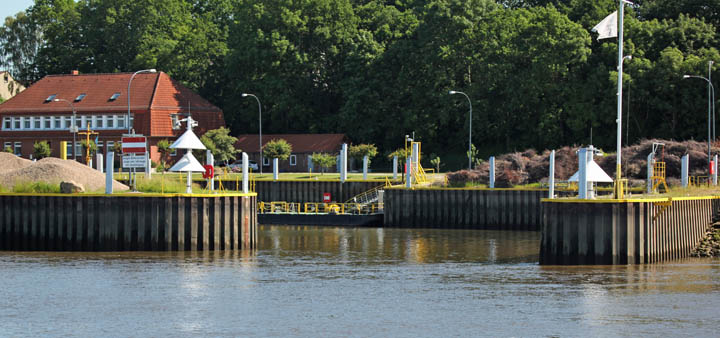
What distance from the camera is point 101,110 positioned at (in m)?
107

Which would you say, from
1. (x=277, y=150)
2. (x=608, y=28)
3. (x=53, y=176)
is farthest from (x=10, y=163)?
(x=277, y=150)

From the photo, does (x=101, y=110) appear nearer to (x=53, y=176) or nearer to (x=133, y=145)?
(x=53, y=176)

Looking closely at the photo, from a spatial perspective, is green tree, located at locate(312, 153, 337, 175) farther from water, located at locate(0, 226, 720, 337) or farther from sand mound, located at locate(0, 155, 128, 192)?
water, located at locate(0, 226, 720, 337)

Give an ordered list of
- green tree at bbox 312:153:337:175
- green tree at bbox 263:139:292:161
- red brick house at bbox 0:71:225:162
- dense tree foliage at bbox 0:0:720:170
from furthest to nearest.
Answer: red brick house at bbox 0:71:225:162
green tree at bbox 263:139:292:161
green tree at bbox 312:153:337:175
dense tree foliage at bbox 0:0:720:170

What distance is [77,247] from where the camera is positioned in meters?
47.5

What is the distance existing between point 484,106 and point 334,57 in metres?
22.7

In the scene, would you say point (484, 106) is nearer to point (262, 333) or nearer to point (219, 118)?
point (219, 118)

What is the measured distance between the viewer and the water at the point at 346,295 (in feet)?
104

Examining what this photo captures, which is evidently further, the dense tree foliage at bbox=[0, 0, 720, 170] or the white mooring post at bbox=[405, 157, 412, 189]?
the dense tree foliage at bbox=[0, 0, 720, 170]

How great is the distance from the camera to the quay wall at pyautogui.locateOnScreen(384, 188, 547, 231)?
63.2 meters

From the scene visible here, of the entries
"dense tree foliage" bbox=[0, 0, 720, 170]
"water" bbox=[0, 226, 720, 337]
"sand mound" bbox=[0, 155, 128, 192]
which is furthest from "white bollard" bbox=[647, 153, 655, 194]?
"dense tree foliage" bbox=[0, 0, 720, 170]

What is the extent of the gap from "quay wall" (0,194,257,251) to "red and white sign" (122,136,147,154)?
127 inches

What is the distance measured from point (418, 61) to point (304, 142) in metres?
14.9

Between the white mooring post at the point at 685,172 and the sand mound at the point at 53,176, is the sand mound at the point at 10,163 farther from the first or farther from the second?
the white mooring post at the point at 685,172
